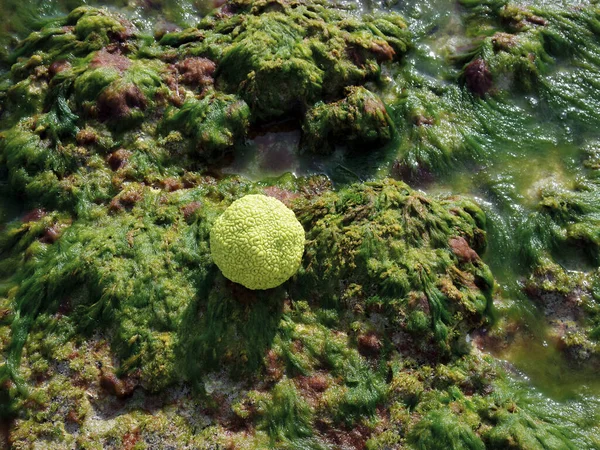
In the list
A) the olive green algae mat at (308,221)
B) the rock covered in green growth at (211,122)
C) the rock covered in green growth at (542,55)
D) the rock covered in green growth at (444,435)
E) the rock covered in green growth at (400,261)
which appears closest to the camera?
the rock covered in green growth at (444,435)

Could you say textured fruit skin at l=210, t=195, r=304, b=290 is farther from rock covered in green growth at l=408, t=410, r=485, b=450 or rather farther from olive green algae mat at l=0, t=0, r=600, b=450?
rock covered in green growth at l=408, t=410, r=485, b=450

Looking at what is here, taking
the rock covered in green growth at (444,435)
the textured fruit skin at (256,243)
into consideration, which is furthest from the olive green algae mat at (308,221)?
the textured fruit skin at (256,243)

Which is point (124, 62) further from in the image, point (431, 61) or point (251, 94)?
point (431, 61)

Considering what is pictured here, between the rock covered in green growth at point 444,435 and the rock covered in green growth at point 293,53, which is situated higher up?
the rock covered in green growth at point 293,53

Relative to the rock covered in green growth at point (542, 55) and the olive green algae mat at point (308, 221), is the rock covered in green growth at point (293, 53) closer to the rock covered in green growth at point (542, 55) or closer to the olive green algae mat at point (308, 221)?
the olive green algae mat at point (308, 221)

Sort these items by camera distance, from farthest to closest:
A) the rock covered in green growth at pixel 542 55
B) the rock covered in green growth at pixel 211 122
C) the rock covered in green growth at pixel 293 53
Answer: the rock covered in green growth at pixel 542 55 → the rock covered in green growth at pixel 293 53 → the rock covered in green growth at pixel 211 122

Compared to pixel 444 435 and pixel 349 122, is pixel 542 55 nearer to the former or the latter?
pixel 349 122
